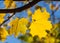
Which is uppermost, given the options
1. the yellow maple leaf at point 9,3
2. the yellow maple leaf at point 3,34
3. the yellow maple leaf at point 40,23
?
the yellow maple leaf at point 9,3

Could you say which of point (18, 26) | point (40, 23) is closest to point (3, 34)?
point (18, 26)

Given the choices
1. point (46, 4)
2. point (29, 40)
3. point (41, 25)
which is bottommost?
point (29, 40)

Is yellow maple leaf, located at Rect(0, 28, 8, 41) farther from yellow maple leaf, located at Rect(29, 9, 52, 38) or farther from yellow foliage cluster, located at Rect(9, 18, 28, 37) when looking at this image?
yellow maple leaf, located at Rect(29, 9, 52, 38)

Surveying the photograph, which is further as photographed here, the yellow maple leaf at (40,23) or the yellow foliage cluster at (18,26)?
the yellow foliage cluster at (18,26)

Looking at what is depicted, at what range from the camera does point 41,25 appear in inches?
37.3

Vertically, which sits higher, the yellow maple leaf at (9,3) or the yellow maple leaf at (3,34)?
the yellow maple leaf at (9,3)

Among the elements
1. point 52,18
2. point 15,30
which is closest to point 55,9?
point 52,18

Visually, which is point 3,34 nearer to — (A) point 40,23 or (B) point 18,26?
(B) point 18,26

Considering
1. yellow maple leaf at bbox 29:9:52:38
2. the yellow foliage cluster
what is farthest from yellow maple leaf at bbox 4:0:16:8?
yellow maple leaf at bbox 29:9:52:38

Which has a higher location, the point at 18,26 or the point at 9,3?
the point at 9,3

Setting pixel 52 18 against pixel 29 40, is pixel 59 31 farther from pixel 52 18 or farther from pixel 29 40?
pixel 29 40

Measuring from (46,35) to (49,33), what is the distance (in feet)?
0.11

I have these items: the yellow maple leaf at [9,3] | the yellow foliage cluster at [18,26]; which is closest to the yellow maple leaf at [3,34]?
the yellow foliage cluster at [18,26]

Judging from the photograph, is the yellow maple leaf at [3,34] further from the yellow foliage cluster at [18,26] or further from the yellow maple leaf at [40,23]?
the yellow maple leaf at [40,23]
